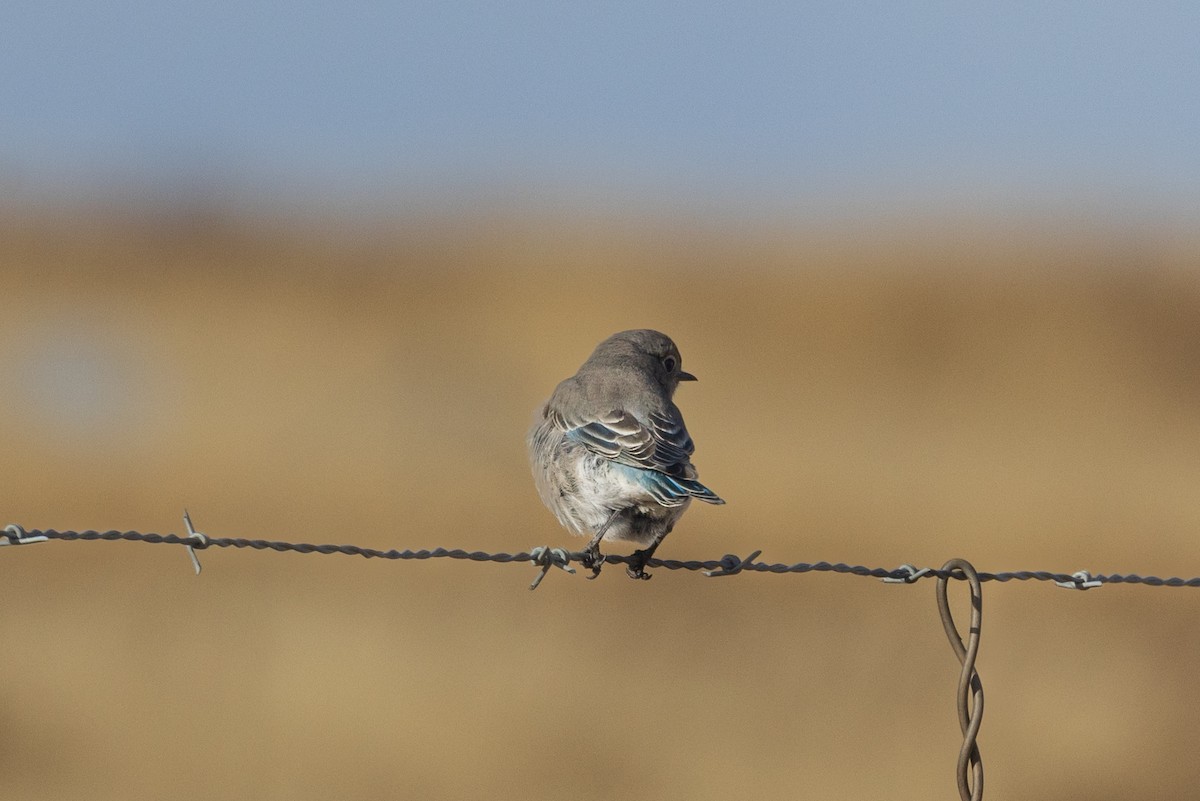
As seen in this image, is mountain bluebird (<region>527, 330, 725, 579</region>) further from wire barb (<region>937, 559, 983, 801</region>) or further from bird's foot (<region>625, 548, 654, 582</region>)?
wire barb (<region>937, 559, 983, 801</region>)

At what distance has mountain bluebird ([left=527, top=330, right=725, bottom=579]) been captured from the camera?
656 cm

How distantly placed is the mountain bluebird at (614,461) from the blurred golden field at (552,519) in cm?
389

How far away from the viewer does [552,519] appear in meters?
13.4

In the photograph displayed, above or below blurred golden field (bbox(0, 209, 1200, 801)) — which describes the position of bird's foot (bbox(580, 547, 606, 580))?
below

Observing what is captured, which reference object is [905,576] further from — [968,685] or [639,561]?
[639,561]

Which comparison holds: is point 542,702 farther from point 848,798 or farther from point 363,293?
point 363,293

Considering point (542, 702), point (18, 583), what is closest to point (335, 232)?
point (18, 583)

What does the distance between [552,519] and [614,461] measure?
673cm

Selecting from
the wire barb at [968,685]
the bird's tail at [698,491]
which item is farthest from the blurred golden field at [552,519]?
the wire barb at [968,685]

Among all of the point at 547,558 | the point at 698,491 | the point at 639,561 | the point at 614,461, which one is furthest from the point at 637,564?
the point at 547,558

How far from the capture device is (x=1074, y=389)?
16.0m

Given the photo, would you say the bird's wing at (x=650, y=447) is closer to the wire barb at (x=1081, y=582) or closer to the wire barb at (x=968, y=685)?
the wire barb at (x=1081, y=582)

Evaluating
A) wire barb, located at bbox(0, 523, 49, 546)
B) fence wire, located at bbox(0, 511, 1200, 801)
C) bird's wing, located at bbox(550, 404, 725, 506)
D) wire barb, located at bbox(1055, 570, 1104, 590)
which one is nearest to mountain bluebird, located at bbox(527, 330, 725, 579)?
bird's wing, located at bbox(550, 404, 725, 506)

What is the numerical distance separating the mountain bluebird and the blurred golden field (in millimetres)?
3887
